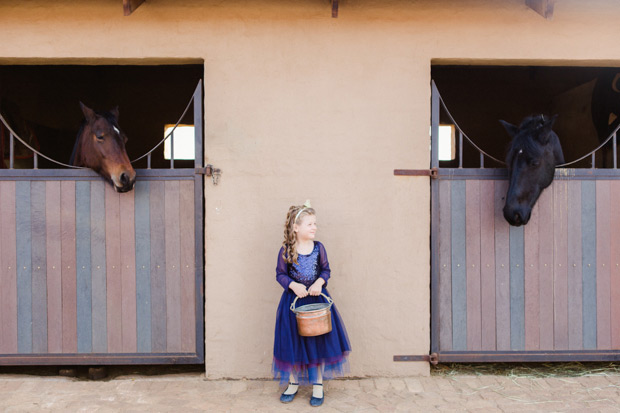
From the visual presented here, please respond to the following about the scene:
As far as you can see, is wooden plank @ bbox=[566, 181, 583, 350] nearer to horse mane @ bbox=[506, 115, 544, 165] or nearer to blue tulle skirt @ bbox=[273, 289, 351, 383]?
horse mane @ bbox=[506, 115, 544, 165]

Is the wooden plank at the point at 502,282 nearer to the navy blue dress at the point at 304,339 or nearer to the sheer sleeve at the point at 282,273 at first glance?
the navy blue dress at the point at 304,339

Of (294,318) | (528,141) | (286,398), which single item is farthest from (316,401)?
(528,141)

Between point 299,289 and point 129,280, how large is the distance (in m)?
1.50

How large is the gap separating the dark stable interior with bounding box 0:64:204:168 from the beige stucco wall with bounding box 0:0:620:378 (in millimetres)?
3079

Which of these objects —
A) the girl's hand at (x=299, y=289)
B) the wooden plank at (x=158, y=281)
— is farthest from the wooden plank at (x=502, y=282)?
the wooden plank at (x=158, y=281)

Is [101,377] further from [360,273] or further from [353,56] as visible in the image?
[353,56]

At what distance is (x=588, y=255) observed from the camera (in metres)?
4.04

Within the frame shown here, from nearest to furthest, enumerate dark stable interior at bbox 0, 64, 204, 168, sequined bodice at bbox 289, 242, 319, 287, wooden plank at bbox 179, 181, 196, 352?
sequined bodice at bbox 289, 242, 319, 287 < wooden plank at bbox 179, 181, 196, 352 < dark stable interior at bbox 0, 64, 204, 168

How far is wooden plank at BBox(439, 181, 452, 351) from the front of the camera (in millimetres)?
4031

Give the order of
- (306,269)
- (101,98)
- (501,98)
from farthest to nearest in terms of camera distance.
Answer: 1. (501,98)
2. (101,98)
3. (306,269)

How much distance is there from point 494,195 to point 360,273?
4.19 ft

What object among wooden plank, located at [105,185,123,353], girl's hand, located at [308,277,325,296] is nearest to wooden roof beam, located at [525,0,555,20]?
girl's hand, located at [308,277,325,296]

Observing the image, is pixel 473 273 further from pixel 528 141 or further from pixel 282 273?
pixel 282 273

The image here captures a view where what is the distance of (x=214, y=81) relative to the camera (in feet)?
12.9
